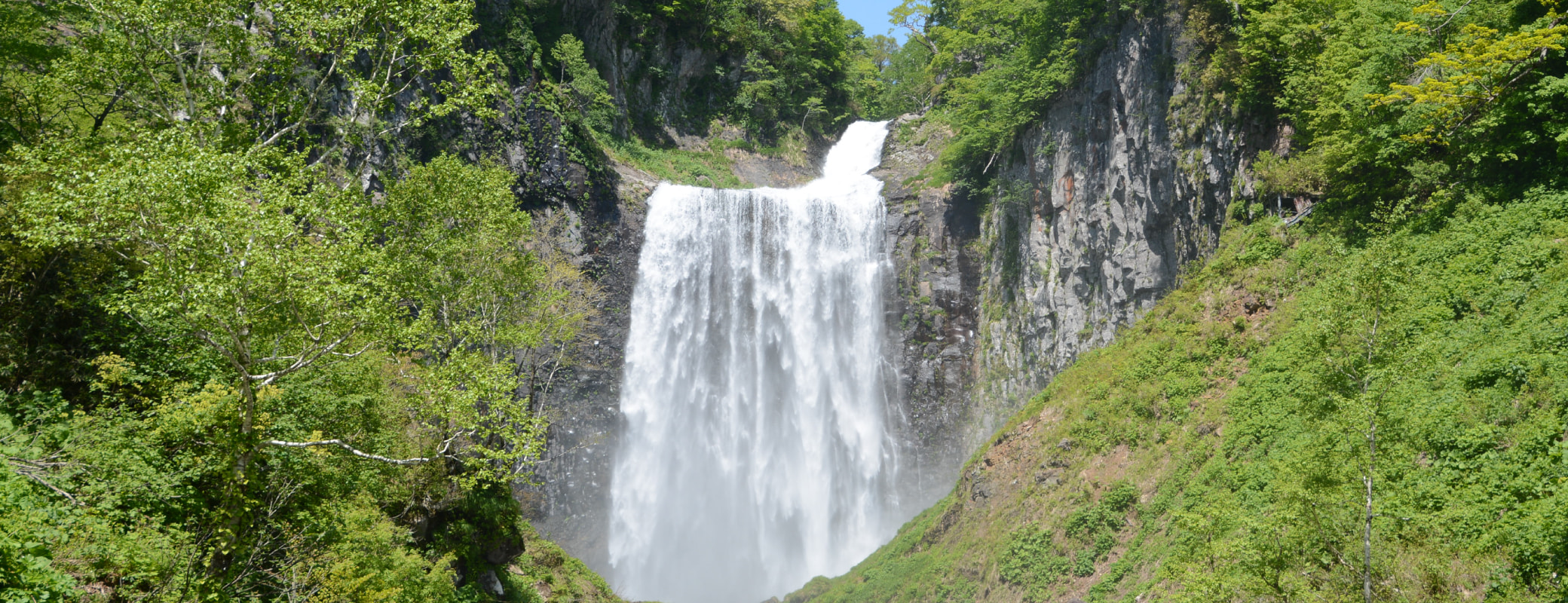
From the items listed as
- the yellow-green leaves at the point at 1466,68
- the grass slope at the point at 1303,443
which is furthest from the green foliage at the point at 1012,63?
the yellow-green leaves at the point at 1466,68

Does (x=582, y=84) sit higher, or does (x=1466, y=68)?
(x=582, y=84)

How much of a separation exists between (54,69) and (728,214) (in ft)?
84.1

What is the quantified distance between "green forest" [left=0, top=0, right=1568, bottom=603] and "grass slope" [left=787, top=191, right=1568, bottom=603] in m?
0.07

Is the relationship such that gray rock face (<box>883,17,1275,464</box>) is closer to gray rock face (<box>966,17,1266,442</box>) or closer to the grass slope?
gray rock face (<box>966,17,1266,442</box>)

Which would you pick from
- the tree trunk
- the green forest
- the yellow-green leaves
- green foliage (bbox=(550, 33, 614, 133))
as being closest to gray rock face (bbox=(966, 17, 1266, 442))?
the green forest

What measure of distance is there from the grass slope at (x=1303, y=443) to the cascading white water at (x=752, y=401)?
9.13 m

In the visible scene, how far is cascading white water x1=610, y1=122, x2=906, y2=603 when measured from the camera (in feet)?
105

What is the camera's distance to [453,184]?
16.1 meters

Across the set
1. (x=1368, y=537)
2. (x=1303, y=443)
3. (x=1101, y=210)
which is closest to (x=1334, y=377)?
(x=1368, y=537)

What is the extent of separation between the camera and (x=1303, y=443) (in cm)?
1213

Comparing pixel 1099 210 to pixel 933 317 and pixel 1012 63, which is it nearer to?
pixel 1012 63

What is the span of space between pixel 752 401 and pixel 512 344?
18.2 meters

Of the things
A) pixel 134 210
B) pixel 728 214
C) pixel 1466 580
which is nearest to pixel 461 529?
pixel 134 210

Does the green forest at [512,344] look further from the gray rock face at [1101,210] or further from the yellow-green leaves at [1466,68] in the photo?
the gray rock face at [1101,210]
